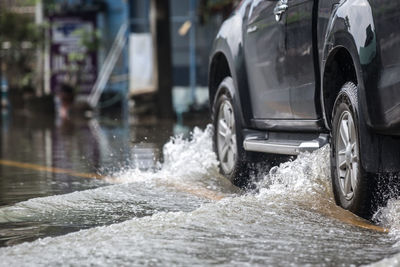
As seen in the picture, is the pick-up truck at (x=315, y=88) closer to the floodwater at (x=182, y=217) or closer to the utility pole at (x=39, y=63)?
the floodwater at (x=182, y=217)

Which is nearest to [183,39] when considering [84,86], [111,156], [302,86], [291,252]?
[84,86]

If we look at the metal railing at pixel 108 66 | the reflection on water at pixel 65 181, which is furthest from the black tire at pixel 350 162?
the metal railing at pixel 108 66

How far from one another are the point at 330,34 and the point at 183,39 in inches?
919

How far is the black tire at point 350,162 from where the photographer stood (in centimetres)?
607

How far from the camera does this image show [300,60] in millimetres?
7168

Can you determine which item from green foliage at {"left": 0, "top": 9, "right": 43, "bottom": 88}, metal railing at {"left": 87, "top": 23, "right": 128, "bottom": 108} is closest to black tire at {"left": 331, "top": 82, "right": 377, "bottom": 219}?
metal railing at {"left": 87, "top": 23, "right": 128, "bottom": 108}

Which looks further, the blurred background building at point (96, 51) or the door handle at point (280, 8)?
the blurred background building at point (96, 51)

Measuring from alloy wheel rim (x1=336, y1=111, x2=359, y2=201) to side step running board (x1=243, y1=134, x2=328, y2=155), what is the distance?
47cm

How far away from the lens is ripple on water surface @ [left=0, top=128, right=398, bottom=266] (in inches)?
200

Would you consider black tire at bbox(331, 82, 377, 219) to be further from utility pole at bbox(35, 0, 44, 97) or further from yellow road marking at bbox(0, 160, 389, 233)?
utility pole at bbox(35, 0, 44, 97)

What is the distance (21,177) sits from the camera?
1008 cm

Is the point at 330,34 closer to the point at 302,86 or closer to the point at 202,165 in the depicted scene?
the point at 302,86

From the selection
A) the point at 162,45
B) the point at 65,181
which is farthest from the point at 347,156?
the point at 162,45

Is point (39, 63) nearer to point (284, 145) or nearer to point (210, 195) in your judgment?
point (210, 195)
